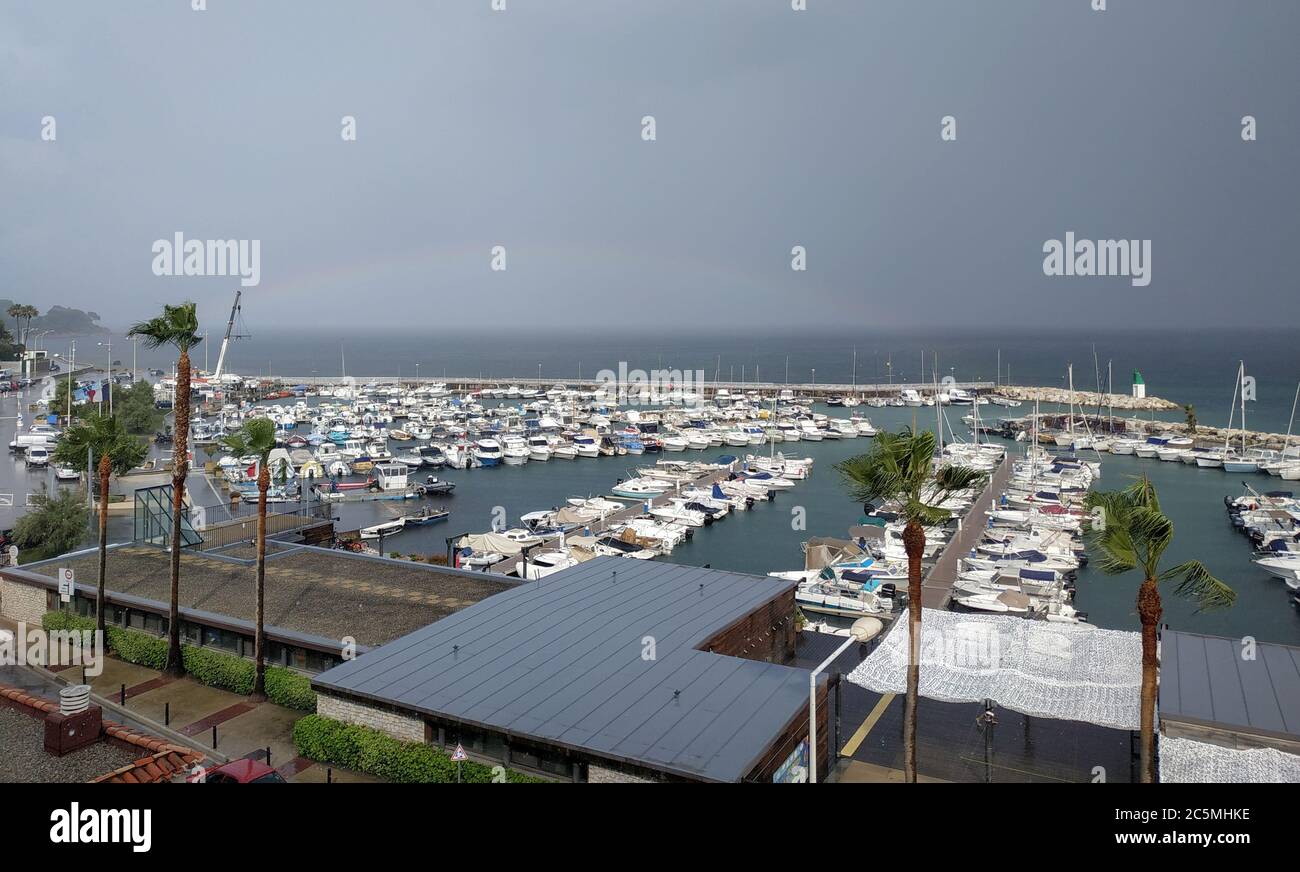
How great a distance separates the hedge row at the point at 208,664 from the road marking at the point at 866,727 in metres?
9.83

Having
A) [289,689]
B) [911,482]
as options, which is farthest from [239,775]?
[911,482]

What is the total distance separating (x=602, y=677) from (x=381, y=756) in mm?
3707

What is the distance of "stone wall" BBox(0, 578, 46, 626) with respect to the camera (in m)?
22.5

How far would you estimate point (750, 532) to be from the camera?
163ft

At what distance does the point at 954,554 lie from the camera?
3928cm

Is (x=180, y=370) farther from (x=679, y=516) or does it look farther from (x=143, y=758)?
(x=679, y=516)

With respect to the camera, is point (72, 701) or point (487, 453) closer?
point (72, 701)

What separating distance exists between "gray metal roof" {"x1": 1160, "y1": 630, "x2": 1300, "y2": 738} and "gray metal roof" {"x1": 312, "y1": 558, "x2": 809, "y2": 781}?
556 cm

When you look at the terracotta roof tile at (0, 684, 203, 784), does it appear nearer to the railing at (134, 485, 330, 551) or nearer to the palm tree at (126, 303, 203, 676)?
the palm tree at (126, 303, 203, 676)

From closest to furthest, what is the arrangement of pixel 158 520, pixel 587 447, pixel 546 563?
1. pixel 158 520
2. pixel 546 563
3. pixel 587 447
